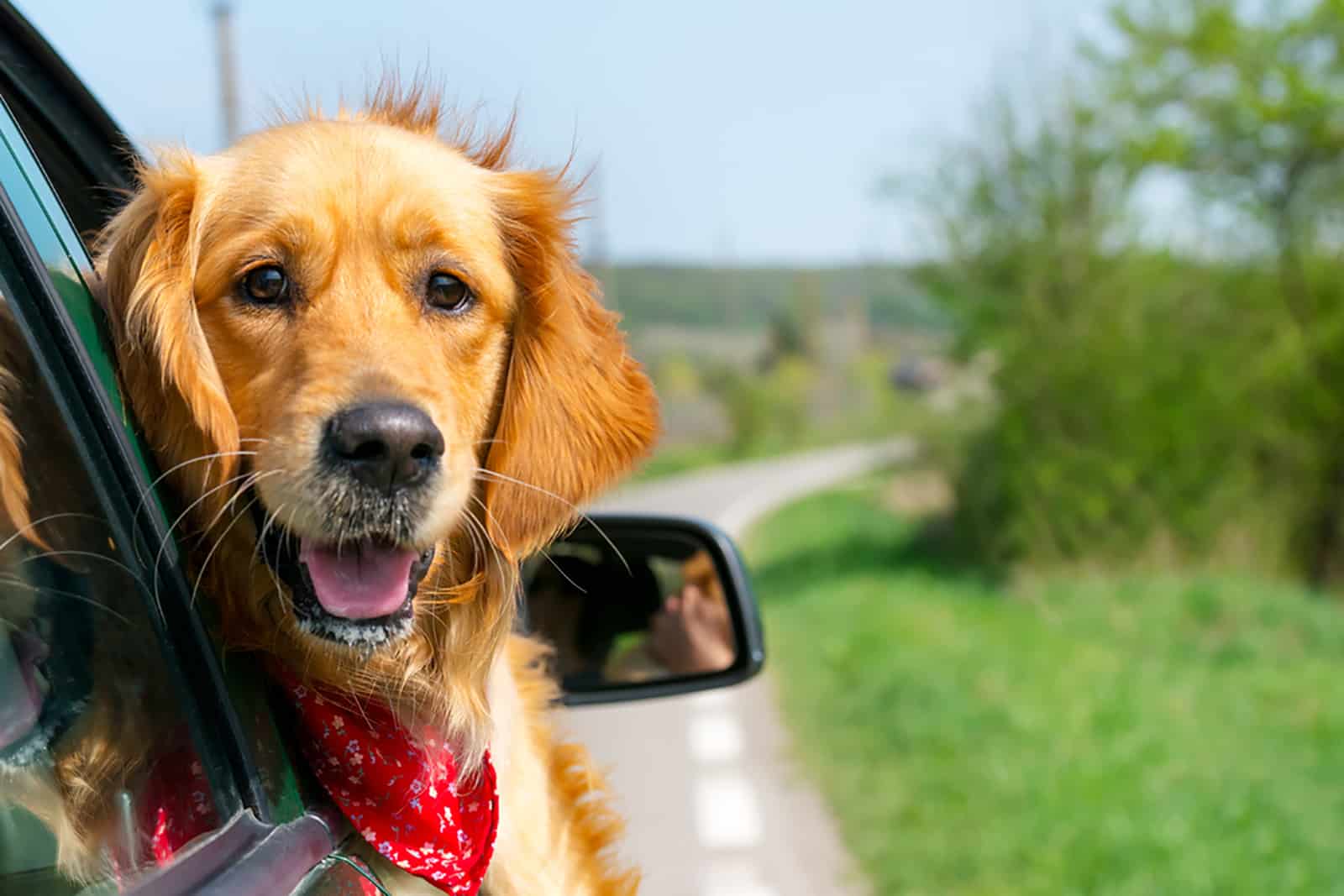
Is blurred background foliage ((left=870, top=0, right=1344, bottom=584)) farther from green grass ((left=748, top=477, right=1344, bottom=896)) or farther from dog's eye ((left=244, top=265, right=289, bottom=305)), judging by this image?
dog's eye ((left=244, top=265, right=289, bottom=305))

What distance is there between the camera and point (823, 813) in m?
7.55

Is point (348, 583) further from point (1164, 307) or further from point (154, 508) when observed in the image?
point (1164, 307)

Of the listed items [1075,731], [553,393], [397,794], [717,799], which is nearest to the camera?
[397,794]

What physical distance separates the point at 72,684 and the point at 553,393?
98cm

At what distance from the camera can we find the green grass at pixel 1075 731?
259 inches

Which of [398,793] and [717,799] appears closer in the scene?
[398,793]

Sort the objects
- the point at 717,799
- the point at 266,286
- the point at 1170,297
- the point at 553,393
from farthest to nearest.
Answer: the point at 1170,297 < the point at 717,799 < the point at 553,393 < the point at 266,286

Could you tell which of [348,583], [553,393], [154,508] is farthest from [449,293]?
[154,508]

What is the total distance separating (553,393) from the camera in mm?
2232

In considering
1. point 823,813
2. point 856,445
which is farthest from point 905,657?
point 856,445

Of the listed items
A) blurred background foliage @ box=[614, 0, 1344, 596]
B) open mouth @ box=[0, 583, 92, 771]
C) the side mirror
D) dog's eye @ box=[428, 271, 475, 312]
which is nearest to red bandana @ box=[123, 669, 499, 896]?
open mouth @ box=[0, 583, 92, 771]

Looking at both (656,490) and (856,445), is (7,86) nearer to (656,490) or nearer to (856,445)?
(656,490)

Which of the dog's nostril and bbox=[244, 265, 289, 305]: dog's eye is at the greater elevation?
bbox=[244, 265, 289, 305]: dog's eye

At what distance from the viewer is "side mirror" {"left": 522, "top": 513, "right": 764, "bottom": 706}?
3084 millimetres
